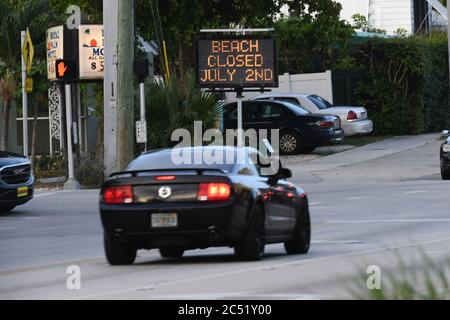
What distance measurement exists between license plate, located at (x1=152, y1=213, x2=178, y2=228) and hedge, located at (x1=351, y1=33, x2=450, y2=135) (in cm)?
3145

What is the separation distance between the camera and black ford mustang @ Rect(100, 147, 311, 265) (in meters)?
14.8

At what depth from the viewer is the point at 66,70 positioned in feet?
102

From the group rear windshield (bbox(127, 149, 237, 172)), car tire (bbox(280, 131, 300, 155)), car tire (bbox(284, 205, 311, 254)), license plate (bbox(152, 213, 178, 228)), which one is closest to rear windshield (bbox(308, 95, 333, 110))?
car tire (bbox(280, 131, 300, 155))

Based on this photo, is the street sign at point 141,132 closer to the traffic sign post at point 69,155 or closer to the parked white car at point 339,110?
the traffic sign post at point 69,155

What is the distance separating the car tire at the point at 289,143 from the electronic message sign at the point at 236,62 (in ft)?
21.2

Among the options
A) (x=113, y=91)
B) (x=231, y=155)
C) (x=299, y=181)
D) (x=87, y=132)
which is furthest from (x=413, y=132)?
(x=231, y=155)

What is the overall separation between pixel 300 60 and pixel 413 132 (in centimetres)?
531

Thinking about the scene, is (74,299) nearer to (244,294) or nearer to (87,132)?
(244,294)

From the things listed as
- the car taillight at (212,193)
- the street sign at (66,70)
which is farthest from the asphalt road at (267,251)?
the street sign at (66,70)

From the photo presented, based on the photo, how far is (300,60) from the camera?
49.9 meters

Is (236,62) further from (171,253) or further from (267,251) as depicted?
(171,253)

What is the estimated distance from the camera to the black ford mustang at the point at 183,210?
1484 centimetres

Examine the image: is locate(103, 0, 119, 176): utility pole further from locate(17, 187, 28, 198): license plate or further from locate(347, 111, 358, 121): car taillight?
locate(347, 111, 358, 121): car taillight

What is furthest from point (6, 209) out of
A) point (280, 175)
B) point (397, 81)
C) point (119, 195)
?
point (397, 81)
